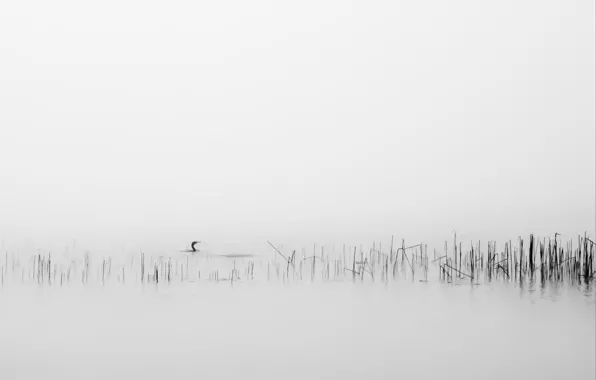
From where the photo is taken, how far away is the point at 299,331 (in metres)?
5.22

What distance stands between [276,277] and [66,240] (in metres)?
2.27

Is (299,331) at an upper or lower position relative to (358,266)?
lower

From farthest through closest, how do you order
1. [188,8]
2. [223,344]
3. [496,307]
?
[188,8], [496,307], [223,344]

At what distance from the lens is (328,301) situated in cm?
589

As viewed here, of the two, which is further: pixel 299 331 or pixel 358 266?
pixel 358 266

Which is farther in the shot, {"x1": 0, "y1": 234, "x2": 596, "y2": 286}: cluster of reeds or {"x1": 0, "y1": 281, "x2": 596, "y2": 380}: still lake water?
{"x1": 0, "y1": 234, "x2": 596, "y2": 286}: cluster of reeds

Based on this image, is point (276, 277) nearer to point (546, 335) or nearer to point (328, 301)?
point (328, 301)

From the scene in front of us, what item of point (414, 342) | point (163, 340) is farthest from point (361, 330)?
point (163, 340)

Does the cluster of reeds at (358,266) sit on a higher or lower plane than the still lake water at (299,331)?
higher

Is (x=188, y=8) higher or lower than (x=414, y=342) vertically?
higher

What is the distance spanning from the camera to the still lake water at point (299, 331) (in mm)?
4562

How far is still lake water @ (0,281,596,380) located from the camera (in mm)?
4562

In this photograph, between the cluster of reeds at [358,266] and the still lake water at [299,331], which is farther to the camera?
the cluster of reeds at [358,266]

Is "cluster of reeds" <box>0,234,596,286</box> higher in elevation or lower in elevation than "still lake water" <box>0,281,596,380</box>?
higher
